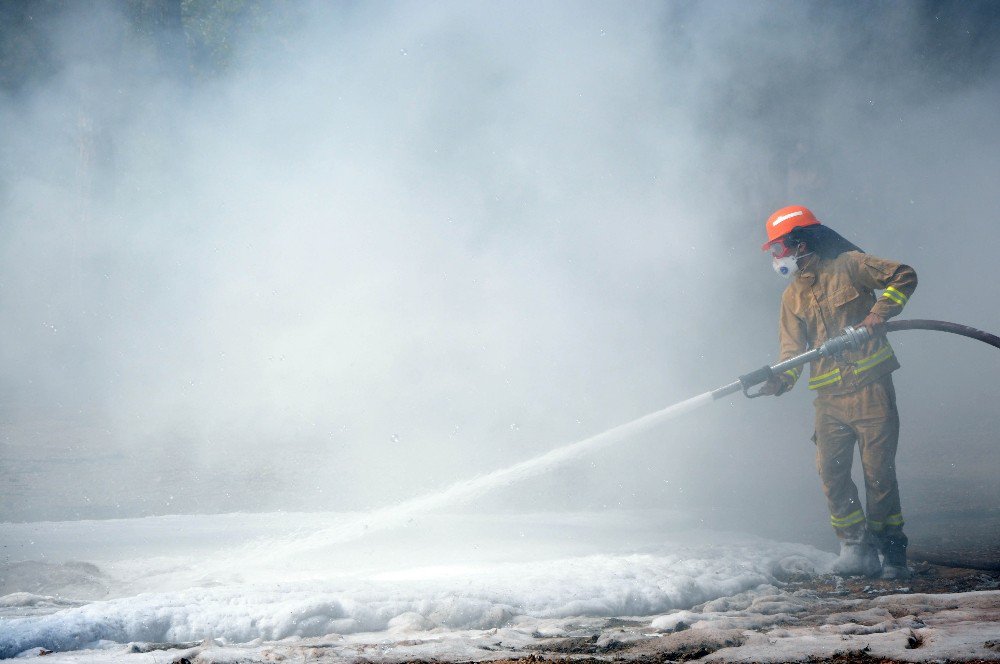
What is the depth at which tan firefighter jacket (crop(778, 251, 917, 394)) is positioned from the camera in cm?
292

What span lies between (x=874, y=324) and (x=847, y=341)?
5.4 inches

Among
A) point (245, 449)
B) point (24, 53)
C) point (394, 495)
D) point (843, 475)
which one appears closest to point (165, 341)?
point (245, 449)

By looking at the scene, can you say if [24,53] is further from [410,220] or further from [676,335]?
[676,335]

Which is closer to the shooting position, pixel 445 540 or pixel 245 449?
pixel 445 540

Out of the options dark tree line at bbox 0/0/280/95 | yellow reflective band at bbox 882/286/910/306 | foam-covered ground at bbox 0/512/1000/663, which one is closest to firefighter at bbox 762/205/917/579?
yellow reflective band at bbox 882/286/910/306

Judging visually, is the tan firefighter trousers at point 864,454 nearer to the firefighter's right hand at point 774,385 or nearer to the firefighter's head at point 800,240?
the firefighter's right hand at point 774,385

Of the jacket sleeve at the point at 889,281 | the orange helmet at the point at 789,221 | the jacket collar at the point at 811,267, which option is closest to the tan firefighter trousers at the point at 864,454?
the jacket sleeve at the point at 889,281

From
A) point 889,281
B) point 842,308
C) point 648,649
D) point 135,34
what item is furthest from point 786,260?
point 135,34

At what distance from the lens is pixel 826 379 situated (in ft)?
10.1

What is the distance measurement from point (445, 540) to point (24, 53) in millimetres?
10254

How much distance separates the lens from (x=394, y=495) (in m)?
4.66

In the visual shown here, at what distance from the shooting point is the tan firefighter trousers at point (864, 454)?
2.90 meters

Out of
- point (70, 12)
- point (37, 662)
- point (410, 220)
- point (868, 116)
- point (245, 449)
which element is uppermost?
point (70, 12)

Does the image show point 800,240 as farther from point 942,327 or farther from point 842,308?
point 942,327
